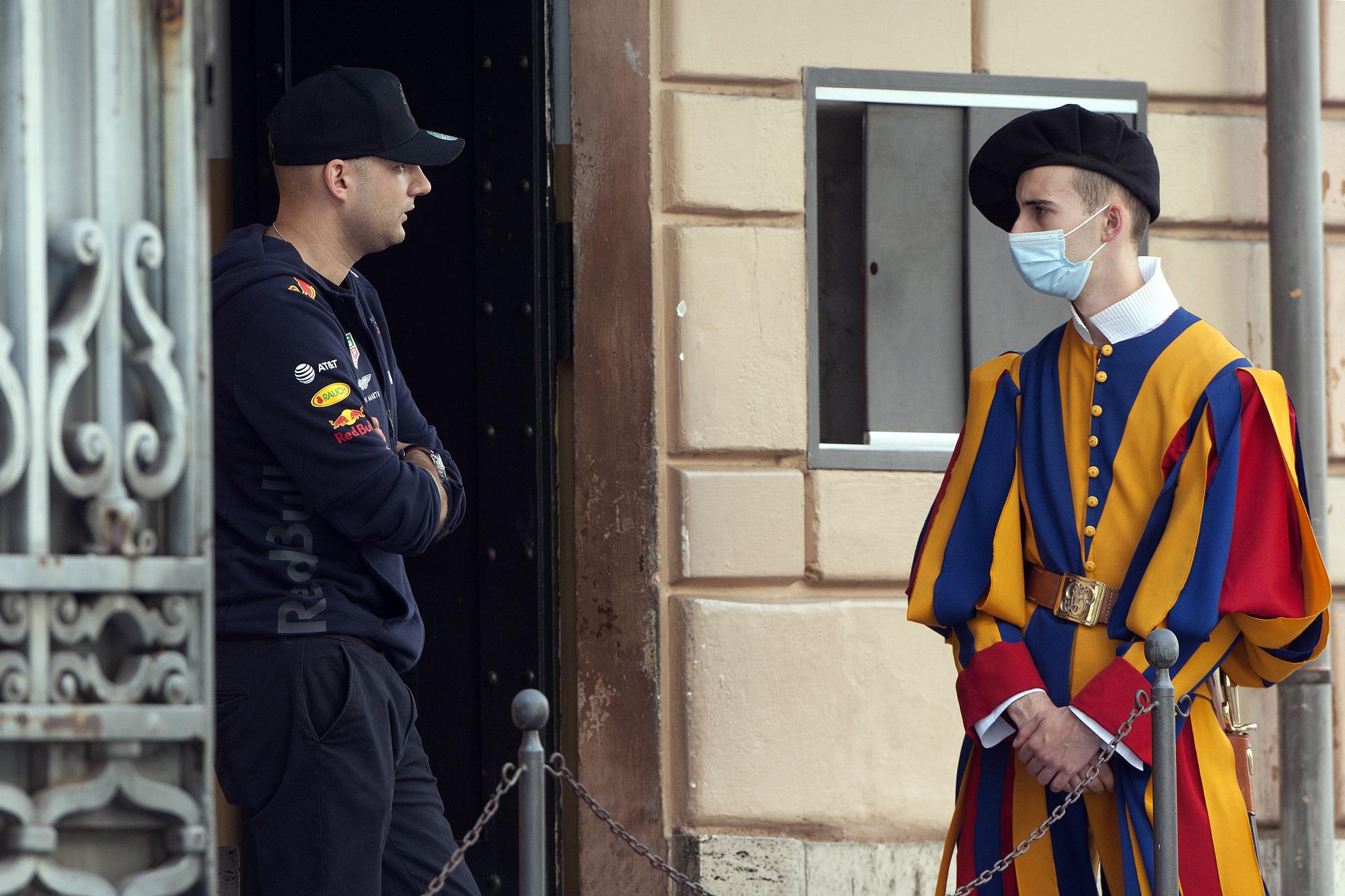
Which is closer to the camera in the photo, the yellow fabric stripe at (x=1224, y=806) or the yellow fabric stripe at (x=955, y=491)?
the yellow fabric stripe at (x=1224, y=806)

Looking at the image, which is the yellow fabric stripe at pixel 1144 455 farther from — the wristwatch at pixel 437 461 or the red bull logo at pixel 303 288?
the red bull logo at pixel 303 288

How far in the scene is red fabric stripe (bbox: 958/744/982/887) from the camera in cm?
335

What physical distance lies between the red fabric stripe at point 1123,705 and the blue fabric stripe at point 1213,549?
109mm

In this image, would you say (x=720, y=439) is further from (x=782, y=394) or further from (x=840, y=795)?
(x=840, y=795)

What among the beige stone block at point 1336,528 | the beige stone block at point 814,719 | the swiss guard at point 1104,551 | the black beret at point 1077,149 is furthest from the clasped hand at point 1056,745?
the beige stone block at point 1336,528

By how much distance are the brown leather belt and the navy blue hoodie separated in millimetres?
1099

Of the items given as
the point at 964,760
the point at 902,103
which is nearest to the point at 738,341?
the point at 902,103

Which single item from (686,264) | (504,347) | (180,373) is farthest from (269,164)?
(180,373)

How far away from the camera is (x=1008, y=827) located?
10.9 ft

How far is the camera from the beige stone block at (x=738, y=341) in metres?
4.83

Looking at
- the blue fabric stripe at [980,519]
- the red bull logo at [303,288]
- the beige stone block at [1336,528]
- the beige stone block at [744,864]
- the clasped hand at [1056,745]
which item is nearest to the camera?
the clasped hand at [1056,745]

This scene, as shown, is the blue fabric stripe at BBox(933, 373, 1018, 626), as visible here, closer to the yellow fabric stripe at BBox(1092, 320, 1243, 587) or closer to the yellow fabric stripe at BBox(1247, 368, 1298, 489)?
the yellow fabric stripe at BBox(1092, 320, 1243, 587)

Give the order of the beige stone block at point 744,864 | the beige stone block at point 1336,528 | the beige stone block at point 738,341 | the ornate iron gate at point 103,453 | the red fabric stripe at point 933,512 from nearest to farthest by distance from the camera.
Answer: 1. the ornate iron gate at point 103,453
2. the red fabric stripe at point 933,512
3. the beige stone block at point 744,864
4. the beige stone block at point 738,341
5. the beige stone block at point 1336,528

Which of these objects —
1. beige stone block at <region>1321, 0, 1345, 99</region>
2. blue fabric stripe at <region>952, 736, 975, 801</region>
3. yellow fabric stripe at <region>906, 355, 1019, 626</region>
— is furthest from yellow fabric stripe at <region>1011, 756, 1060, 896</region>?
beige stone block at <region>1321, 0, 1345, 99</region>
